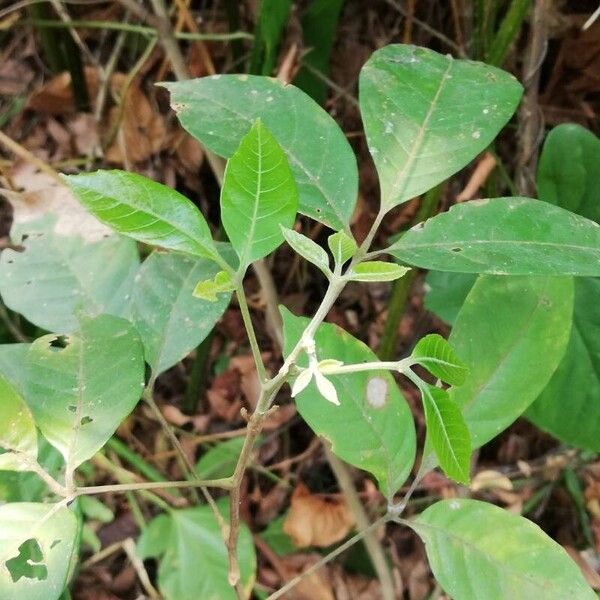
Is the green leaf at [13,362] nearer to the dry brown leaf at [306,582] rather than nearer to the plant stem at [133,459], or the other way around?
the plant stem at [133,459]

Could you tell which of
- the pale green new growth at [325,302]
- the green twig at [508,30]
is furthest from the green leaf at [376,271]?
the green twig at [508,30]

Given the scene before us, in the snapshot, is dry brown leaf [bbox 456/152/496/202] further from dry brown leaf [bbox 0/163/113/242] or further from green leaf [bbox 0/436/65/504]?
green leaf [bbox 0/436/65/504]

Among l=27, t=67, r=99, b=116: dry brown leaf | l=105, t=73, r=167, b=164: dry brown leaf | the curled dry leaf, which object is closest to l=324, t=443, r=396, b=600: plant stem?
the curled dry leaf

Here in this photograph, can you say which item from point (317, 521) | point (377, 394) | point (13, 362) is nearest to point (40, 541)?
point (13, 362)

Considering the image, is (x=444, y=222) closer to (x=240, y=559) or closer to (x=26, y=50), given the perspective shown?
(x=240, y=559)

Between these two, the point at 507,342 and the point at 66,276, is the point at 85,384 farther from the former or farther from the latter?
the point at 507,342
